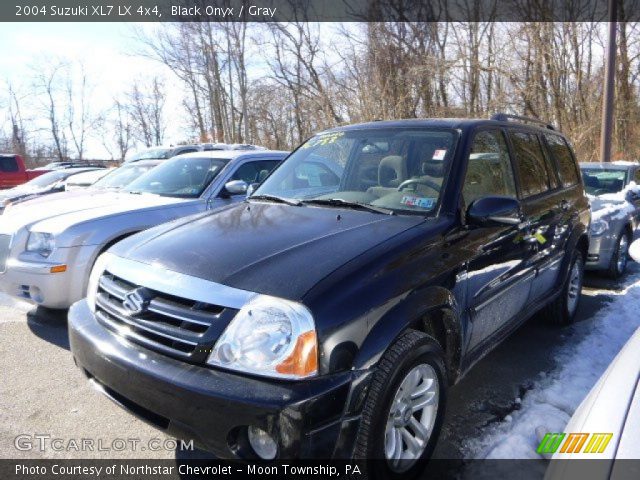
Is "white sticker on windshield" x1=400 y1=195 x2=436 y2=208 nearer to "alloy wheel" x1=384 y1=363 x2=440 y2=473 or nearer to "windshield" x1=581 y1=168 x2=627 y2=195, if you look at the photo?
"alloy wheel" x1=384 y1=363 x2=440 y2=473

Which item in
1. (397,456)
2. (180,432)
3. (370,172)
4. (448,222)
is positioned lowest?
(397,456)

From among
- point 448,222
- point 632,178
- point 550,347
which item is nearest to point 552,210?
point 550,347

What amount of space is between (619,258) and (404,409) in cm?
550

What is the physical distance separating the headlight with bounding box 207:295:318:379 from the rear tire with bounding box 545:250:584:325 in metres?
3.34

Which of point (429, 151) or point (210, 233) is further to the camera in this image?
point (429, 151)

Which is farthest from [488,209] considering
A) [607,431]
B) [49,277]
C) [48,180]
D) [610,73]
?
[48,180]

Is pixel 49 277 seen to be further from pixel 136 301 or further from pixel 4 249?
pixel 136 301

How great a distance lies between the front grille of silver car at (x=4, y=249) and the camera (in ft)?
14.1

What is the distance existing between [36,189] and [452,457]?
47.6 ft

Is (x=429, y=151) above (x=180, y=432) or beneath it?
above

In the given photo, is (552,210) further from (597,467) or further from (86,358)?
(86,358)

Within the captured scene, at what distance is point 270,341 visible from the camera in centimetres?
187

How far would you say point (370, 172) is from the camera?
10.8ft

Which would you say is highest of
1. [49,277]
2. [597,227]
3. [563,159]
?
[563,159]
